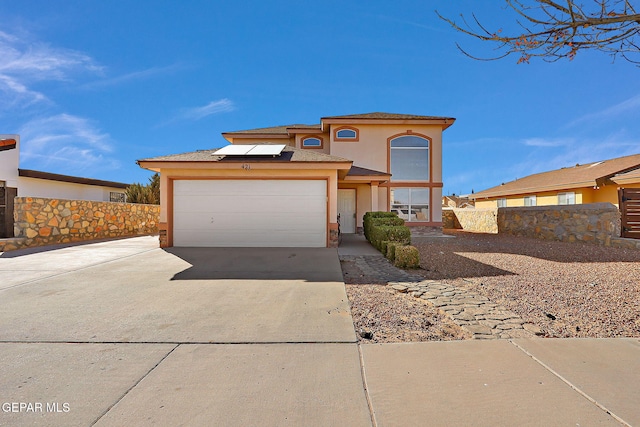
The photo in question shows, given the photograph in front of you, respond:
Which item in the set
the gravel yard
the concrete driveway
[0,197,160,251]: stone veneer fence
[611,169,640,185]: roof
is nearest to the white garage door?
the gravel yard

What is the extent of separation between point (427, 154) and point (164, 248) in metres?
13.2

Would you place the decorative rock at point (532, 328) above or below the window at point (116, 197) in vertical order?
below

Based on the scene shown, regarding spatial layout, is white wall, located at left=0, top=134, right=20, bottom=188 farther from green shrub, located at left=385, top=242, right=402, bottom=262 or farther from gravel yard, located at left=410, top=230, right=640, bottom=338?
gravel yard, located at left=410, top=230, right=640, bottom=338

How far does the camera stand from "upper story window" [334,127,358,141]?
16938 millimetres

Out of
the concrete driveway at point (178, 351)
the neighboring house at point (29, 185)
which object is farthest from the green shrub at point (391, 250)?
the neighboring house at point (29, 185)

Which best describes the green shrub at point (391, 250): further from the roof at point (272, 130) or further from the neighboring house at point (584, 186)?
the neighboring house at point (584, 186)

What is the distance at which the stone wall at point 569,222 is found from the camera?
36.3 ft

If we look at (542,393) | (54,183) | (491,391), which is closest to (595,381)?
(542,393)

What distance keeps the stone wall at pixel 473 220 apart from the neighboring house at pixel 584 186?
356 centimetres

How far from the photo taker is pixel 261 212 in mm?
10820

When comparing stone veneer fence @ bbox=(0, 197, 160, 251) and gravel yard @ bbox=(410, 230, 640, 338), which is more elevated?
stone veneer fence @ bbox=(0, 197, 160, 251)

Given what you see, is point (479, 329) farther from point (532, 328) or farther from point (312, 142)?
point (312, 142)

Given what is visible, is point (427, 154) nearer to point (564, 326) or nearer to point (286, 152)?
point (286, 152)

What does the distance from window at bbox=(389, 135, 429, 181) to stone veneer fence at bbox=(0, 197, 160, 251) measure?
13615mm
